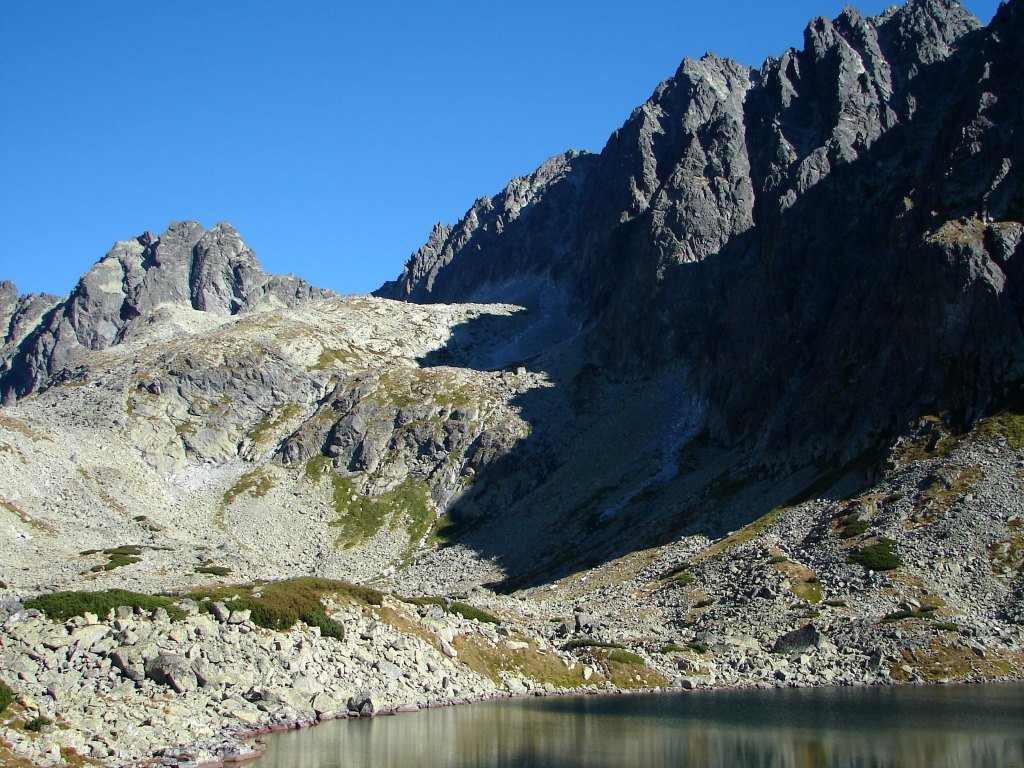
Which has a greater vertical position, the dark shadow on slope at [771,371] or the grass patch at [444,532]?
the dark shadow on slope at [771,371]

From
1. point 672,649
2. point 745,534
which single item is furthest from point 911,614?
point 745,534

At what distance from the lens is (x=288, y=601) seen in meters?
60.0

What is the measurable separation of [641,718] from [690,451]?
309 feet

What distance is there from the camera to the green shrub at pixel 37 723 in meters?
40.7

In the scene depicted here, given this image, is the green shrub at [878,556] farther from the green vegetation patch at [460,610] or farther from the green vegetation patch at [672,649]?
the green vegetation patch at [460,610]

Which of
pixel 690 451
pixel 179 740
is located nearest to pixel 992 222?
→ pixel 690 451

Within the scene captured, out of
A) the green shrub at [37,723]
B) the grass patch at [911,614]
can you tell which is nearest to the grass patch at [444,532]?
the grass patch at [911,614]

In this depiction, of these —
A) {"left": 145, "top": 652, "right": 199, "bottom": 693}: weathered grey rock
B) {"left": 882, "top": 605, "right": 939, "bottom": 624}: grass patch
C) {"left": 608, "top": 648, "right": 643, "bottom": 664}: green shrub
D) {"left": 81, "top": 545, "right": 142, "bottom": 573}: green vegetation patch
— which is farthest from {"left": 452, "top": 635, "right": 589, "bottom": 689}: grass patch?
{"left": 81, "top": 545, "right": 142, "bottom": 573}: green vegetation patch

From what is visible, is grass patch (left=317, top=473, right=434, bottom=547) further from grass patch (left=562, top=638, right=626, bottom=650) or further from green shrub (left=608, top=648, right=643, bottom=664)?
green shrub (left=608, top=648, right=643, bottom=664)

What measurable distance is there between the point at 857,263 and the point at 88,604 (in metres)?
126

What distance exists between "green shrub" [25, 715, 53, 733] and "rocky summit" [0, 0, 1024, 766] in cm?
42

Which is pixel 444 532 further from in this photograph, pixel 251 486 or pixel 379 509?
pixel 251 486

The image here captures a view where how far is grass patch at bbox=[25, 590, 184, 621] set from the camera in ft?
164

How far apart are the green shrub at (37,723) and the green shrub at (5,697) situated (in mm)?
1661
